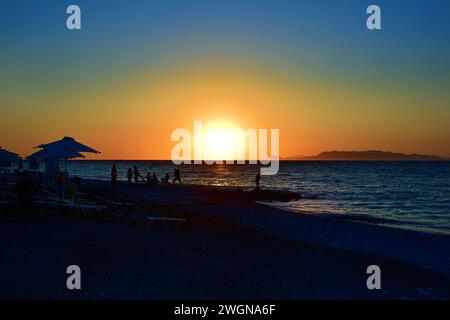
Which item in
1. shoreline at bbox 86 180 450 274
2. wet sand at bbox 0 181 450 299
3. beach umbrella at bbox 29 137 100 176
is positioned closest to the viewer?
wet sand at bbox 0 181 450 299

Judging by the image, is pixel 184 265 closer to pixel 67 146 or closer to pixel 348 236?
pixel 348 236

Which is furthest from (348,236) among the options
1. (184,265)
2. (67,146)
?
(67,146)

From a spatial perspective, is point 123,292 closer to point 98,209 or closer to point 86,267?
point 86,267

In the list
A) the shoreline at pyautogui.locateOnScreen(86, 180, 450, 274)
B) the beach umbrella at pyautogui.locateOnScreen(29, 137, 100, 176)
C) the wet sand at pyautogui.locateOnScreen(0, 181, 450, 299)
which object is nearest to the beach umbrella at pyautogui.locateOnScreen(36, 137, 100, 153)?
the beach umbrella at pyautogui.locateOnScreen(29, 137, 100, 176)

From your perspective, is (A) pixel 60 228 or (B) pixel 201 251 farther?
(A) pixel 60 228

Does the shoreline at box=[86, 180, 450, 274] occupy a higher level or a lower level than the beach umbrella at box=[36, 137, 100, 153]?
lower

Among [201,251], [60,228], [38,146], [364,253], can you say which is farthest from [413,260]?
[38,146]

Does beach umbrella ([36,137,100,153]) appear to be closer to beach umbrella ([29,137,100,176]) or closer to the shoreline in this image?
beach umbrella ([29,137,100,176])

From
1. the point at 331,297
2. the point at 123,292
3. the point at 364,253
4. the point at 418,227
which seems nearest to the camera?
the point at 123,292

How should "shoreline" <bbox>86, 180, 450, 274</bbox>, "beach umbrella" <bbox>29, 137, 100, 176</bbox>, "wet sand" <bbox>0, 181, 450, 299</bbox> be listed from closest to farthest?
1. "wet sand" <bbox>0, 181, 450, 299</bbox>
2. "shoreline" <bbox>86, 180, 450, 274</bbox>
3. "beach umbrella" <bbox>29, 137, 100, 176</bbox>

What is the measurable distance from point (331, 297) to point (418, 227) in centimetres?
1790

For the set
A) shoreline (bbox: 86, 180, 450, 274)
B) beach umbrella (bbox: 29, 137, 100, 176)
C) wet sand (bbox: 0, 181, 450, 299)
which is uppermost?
beach umbrella (bbox: 29, 137, 100, 176)

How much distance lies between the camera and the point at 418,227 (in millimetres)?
24297

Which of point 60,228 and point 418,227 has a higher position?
point 60,228
